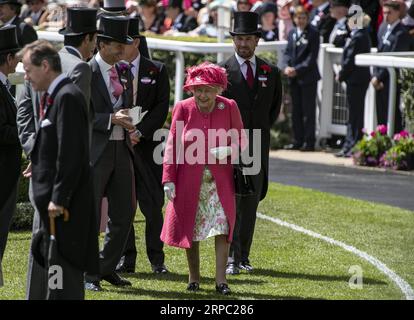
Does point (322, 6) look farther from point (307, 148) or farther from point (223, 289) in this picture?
point (223, 289)

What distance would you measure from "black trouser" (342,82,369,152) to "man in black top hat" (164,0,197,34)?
5.46 meters

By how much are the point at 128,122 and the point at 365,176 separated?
8.03 meters

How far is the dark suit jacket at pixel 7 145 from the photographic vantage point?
403 inches

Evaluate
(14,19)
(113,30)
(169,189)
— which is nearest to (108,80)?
(113,30)

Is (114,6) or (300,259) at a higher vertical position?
(114,6)

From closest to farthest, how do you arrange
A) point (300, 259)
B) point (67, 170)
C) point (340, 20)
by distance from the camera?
point (67, 170), point (300, 259), point (340, 20)

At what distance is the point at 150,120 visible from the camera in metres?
11.6

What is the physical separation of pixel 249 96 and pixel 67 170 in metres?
3.91

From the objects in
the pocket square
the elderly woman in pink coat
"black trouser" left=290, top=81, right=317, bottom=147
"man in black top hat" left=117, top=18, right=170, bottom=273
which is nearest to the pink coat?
the elderly woman in pink coat

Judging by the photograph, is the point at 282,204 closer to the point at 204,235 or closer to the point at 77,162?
the point at 204,235

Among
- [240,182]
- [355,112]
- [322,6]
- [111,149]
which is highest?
[322,6]

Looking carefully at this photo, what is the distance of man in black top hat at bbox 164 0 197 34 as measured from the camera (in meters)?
25.0

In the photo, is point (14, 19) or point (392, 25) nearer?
point (14, 19)

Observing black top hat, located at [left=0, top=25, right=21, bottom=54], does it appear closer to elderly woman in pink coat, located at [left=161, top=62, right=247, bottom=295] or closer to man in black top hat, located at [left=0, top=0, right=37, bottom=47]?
elderly woman in pink coat, located at [left=161, top=62, right=247, bottom=295]
